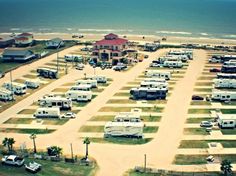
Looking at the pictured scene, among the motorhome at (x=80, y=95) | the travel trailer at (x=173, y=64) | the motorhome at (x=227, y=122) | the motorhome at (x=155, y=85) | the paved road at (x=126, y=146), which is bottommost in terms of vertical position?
the paved road at (x=126, y=146)

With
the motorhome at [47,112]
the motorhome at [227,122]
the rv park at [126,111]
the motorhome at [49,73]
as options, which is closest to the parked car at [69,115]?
the rv park at [126,111]

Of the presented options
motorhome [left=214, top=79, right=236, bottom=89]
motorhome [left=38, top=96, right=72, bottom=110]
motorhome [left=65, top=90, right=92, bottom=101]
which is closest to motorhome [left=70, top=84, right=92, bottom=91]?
motorhome [left=65, top=90, right=92, bottom=101]

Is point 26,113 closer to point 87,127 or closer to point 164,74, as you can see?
point 87,127

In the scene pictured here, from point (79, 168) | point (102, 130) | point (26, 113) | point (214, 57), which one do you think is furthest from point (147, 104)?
point (214, 57)

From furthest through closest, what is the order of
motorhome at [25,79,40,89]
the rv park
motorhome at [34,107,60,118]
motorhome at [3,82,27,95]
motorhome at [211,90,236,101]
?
1. motorhome at [25,79,40,89]
2. motorhome at [3,82,27,95]
3. motorhome at [211,90,236,101]
4. motorhome at [34,107,60,118]
5. the rv park

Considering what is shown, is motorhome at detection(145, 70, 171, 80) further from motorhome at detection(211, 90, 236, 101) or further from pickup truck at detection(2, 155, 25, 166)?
pickup truck at detection(2, 155, 25, 166)

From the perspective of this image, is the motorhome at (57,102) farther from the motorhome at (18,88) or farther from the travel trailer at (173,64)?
the travel trailer at (173,64)

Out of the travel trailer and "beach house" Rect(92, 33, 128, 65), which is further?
"beach house" Rect(92, 33, 128, 65)
